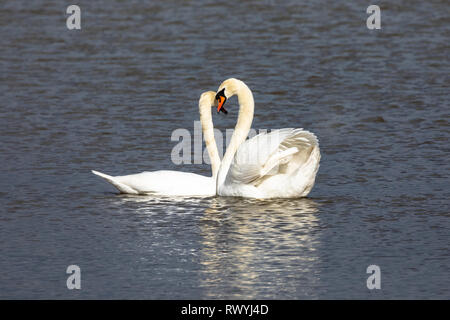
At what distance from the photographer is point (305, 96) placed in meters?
18.4

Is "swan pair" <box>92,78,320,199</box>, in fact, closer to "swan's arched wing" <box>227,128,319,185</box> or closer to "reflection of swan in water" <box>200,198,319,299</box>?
"swan's arched wing" <box>227,128,319,185</box>

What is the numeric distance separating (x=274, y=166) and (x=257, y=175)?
235 millimetres

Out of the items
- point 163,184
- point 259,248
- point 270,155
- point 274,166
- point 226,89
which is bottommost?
point 259,248

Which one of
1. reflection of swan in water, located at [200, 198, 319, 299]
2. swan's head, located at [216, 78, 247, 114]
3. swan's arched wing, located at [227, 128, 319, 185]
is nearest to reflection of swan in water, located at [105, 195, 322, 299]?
reflection of swan in water, located at [200, 198, 319, 299]

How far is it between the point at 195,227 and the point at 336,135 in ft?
16.6

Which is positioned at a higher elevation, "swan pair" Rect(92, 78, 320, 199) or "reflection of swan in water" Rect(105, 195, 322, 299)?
"swan pair" Rect(92, 78, 320, 199)

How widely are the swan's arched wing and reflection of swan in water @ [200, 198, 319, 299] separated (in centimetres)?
35

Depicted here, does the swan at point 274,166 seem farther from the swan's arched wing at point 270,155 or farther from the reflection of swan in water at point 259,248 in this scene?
the reflection of swan in water at point 259,248

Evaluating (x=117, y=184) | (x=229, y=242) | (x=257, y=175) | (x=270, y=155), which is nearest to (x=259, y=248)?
(x=229, y=242)

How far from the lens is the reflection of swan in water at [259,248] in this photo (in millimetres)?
9258

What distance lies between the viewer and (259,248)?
1043 cm

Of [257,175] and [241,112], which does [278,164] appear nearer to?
[257,175]

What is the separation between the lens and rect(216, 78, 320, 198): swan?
1226 centimetres

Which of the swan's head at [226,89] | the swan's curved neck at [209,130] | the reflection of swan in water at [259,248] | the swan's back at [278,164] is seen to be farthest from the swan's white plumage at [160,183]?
the swan's head at [226,89]
